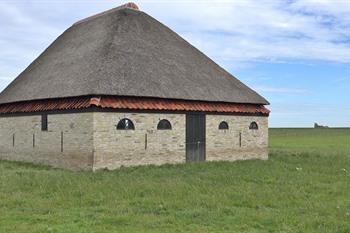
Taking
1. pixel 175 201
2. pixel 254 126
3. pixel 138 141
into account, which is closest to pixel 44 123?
pixel 138 141

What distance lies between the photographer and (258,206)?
12.2 m

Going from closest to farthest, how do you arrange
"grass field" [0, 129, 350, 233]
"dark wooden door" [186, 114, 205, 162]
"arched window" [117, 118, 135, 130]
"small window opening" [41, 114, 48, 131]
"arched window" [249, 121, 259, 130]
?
"grass field" [0, 129, 350, 233] < "arched window" [117, 118, 135, 130] < "small window opening" [41, 114, 48, 131] < "dark wooden door" [186, 114, 205, 162] < "arched window" [249, 121, 259, 130]

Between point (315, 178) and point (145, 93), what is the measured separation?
26.5 ft

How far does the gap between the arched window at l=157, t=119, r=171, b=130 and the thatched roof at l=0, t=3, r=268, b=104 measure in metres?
1.20

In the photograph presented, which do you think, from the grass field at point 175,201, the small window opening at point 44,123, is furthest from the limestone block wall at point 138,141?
the small window opening at point 44,123

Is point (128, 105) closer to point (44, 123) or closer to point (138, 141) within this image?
point (138, 141)

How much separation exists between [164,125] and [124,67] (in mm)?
3278

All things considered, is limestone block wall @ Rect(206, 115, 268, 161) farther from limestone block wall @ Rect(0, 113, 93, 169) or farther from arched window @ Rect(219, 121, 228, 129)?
limestone block wall @ Rect(0, 113, 93, 169)

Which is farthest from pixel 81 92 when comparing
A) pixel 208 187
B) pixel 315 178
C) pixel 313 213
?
pixel 313 213

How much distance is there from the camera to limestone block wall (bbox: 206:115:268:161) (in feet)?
79.2

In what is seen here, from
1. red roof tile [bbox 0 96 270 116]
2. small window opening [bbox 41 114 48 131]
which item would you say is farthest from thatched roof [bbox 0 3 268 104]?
small window opening [bbox 41 114 48 131]

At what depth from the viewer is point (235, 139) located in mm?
25312

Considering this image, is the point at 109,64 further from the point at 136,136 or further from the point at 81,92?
the point at 136,136

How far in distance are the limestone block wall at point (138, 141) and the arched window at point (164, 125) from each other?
0.15 m
